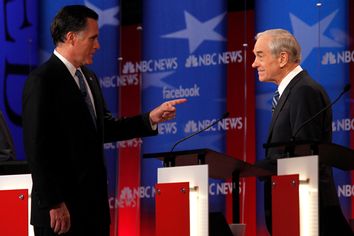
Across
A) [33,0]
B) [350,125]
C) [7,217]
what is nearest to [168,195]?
[7,217]

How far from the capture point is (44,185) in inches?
145

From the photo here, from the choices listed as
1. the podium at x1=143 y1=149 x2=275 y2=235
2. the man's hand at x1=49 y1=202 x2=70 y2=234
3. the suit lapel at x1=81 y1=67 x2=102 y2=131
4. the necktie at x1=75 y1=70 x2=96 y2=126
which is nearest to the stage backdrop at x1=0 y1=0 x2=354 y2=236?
the podium at x1=143 y1=149 x2=275 y2=235

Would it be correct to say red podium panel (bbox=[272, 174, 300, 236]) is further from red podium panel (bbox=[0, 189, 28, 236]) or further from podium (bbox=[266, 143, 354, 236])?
red podium panel (bbox=[0, 189, 28, 236])

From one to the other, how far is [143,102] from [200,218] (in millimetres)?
3453

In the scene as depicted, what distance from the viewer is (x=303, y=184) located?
4137 mm

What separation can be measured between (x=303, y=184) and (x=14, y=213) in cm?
158

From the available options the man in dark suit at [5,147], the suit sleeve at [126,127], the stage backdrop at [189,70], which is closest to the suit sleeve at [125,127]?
the suit sleeve at [126,127]

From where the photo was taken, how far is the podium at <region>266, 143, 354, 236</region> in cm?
407

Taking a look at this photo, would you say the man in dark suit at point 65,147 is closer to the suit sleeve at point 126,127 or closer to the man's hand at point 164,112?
the suit sleeve at point 126,127

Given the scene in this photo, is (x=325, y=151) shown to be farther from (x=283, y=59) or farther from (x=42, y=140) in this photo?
(x=42, y=140)

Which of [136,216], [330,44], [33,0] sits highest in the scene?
[33,0]

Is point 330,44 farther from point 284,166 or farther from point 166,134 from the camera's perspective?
point 284,166

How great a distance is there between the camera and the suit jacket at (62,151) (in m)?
3.70

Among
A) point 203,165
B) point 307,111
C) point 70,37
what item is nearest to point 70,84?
point 70,37
